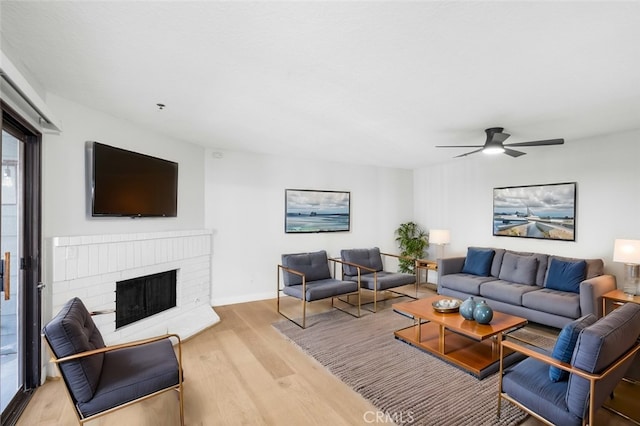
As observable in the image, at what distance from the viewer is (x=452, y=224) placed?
18.9ft

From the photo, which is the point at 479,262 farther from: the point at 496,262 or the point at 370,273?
the point at 370,273

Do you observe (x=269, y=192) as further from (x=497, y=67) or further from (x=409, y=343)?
(x=497, y=67)

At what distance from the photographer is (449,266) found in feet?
16.2

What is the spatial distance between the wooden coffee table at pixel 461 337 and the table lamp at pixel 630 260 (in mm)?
1378

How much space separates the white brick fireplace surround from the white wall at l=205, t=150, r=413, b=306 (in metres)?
0.30

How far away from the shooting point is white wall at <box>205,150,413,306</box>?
4.63 m

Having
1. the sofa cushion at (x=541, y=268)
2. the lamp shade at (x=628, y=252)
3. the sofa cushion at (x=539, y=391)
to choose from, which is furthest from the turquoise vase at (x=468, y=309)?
the lamp shade at (x=628, y=252)

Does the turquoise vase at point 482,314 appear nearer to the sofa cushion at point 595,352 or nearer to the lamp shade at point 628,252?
the sofa cushion at point 595,352

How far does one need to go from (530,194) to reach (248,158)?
4.33 meters

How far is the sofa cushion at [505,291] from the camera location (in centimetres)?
387

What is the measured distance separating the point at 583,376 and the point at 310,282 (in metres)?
3.26

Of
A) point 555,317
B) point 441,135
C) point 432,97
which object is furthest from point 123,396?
point 555,317

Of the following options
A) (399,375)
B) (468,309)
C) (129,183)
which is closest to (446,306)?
(468,309)

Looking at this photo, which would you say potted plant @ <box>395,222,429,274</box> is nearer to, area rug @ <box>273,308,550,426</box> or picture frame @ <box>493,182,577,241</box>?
picture frame @ <box>493,182,577,241</box>
